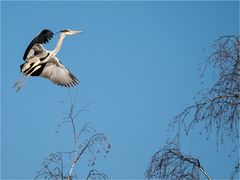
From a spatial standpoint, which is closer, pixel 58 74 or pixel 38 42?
pixel 38 42

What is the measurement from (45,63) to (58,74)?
52 centimetres

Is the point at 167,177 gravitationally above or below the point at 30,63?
below

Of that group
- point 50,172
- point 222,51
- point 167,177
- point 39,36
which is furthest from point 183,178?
point 39,36

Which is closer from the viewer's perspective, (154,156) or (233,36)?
(154,156)

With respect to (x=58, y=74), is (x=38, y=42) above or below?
above

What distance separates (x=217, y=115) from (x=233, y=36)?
98 cm

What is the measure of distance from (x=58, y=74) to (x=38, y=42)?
1.56 m

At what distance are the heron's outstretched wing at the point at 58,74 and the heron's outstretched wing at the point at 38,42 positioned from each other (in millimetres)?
888

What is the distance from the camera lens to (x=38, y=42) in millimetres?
13383

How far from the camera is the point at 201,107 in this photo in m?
5.46

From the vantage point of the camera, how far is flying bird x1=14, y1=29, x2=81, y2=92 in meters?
13.4

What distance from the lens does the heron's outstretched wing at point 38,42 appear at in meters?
13.2

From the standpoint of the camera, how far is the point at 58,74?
1469cm

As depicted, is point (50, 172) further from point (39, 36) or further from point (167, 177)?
point (39, 36)
